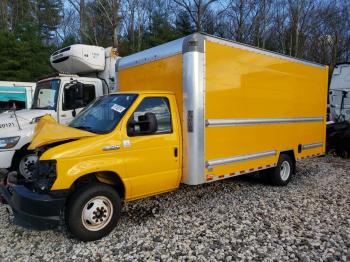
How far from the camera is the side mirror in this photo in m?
5.27

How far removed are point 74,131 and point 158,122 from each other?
132 centimetres

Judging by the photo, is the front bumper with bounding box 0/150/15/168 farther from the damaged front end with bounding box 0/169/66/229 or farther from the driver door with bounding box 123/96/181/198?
the driver door with bounding box 123/96/181/198

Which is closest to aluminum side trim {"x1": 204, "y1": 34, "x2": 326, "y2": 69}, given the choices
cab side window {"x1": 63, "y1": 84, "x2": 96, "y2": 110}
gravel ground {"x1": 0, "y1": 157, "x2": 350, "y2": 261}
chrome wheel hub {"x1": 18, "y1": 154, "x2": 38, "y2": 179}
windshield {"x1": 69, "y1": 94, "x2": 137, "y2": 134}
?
windshield {"x1": 69, "y1": 94, "x2": 137, "y2": 134}

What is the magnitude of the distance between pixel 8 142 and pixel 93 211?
370 centimetres

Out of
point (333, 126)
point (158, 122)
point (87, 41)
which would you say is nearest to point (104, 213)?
point (158, 122)

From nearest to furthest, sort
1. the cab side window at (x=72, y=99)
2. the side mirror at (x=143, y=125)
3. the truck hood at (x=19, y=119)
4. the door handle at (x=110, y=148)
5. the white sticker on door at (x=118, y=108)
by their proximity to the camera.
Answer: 1. the door handle at (x=110, y=148)
2. the side mirror at (x=143, y=125)
3. the white sticker on door at (x=118, y=108)
4. the truck hood at (x=19, y=119)
5. the cab side window at (x=72, y=99)

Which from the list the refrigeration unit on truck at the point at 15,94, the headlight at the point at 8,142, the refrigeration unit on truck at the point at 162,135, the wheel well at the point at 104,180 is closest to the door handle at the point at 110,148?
the refrigeration unit on truck at the point at 162,135

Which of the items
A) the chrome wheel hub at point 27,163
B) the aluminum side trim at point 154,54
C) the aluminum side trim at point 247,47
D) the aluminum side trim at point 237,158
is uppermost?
the aluminum side trim at point 247,47

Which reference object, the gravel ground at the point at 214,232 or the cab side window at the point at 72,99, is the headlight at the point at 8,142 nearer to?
the cab side window at the point at 72,99

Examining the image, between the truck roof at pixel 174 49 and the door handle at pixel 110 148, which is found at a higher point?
the truck roof at pixel 174 49

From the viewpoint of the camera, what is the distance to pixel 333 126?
13.0 m

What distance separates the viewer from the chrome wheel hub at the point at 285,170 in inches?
322

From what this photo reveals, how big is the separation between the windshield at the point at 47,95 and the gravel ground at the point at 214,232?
10.5 ft

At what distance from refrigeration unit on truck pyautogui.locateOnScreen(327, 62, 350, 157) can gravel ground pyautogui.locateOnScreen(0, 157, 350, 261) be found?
17.9 feet
